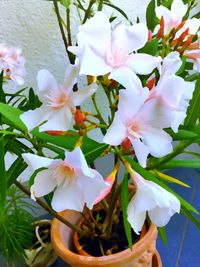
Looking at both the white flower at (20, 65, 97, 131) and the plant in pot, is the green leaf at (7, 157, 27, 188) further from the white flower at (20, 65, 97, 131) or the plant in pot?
the white flower at (20, 65, 97, 131)

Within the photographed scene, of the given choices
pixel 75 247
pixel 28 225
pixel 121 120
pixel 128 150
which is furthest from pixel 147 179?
pixel 28 225

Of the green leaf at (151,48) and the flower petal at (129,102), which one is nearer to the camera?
the flower petal at (129,102)

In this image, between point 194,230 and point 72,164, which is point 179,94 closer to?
point 72,164

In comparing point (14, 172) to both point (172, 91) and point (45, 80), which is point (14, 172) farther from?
point (172, 91)

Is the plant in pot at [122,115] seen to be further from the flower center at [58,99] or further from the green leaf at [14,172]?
the green leaf at [14,172]

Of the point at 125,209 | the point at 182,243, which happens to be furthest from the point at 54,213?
the point at 182,243

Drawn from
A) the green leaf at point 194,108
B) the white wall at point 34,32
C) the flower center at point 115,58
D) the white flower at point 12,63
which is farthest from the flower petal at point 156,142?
the white wall at point 34,32
